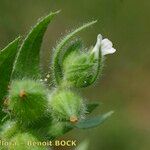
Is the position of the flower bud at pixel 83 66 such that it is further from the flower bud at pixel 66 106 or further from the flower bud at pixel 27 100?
→ the flower bud at pixel 27 100

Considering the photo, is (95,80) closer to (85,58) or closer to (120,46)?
(85,58)

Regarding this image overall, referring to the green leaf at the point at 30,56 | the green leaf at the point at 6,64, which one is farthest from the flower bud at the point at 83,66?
the green leaf at the point at 6,64

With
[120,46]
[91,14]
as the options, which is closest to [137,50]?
[120,46]

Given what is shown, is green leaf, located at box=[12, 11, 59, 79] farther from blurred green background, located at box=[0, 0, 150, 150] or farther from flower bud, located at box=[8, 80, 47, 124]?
blurred green background, located at box=[0, 0, 150, 150]

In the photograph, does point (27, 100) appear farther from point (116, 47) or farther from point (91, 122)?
point (116, 47)

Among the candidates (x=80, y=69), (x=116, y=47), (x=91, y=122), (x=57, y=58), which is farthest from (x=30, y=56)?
(x=116, y=47)

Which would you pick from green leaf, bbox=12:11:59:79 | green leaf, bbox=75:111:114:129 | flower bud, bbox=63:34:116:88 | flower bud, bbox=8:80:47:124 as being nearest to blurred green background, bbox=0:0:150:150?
green leaf, bbox=75:111:114:129
